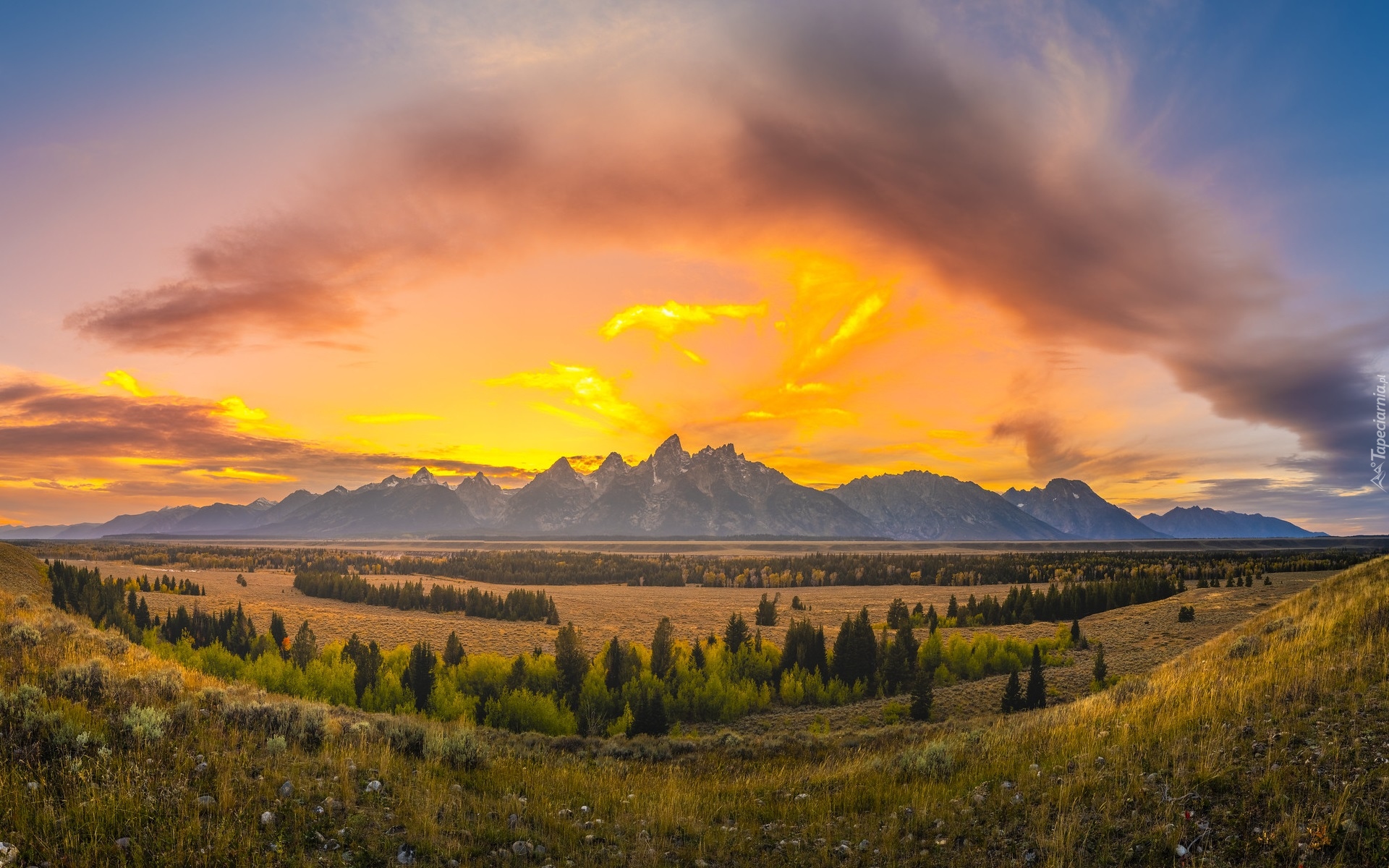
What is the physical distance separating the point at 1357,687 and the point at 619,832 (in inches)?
620

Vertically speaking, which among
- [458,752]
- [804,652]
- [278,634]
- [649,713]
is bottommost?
[278,634]

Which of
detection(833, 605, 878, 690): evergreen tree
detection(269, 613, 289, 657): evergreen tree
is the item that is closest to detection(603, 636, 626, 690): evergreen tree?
detection(833, 605, 878, 690): evergreen tree

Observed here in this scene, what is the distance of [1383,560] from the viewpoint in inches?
1207

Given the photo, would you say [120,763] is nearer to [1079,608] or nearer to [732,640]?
[732,640]

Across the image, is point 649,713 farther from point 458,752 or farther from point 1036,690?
point 458,752

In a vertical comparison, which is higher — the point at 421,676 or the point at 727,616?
the point at 421,676

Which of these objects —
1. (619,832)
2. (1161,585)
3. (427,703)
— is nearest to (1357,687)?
(619,832)

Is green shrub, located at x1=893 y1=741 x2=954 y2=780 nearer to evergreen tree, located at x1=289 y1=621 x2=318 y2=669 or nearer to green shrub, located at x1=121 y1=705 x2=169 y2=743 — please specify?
green shrub, located at x1=121 y1=705 x2=169 y2=743

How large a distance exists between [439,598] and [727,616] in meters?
56.9

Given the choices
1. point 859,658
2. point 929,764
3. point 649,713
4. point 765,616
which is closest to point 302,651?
point 649,713

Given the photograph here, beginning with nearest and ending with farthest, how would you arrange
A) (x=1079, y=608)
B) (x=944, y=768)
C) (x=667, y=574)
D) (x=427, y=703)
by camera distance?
(x=944, y=768) < (x=427, y=703) < (x=1079, y=608) < (x=667, y=574)

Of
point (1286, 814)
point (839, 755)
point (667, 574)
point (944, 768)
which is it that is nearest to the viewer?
point (1286, 814)

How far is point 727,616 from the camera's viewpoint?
109312 millimetres

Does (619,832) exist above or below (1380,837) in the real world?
below
